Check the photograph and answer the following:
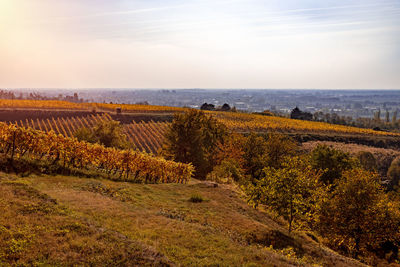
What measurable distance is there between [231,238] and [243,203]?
8.78 metres

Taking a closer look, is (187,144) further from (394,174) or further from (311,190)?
(394,174)

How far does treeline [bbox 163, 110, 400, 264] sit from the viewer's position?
19.2 m

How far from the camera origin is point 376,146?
86750mm

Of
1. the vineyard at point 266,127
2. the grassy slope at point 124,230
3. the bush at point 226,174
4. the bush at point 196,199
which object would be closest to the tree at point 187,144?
the bush at point 226,174

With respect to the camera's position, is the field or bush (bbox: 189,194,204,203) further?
the field

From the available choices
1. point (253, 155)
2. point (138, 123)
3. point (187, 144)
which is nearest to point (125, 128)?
point (138, 123)

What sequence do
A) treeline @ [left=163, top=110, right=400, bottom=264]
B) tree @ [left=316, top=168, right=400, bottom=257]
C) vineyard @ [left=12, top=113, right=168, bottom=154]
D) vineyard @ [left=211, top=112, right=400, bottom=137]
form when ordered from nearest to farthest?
treeline @ [left=163, top=110, right=400, bottom=264] → tree @ [left=316, top=168, right=400, bottom=257] → vineyard @ [left=12, top=113, right=168, bottom=154] → vineyard @ [left=211, top=112, right=400, bottom=137]

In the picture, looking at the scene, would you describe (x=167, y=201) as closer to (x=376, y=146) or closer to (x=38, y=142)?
(x=38, y=142)

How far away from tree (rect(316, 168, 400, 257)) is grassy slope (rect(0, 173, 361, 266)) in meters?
7.76

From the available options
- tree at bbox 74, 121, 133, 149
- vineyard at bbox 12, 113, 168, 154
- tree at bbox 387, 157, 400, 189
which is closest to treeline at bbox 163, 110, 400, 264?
tree at bbox 74, 121, 133, 149

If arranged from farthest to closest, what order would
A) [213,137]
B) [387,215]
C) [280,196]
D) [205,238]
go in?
[213,137], [387,215], [280,196], [205,238]

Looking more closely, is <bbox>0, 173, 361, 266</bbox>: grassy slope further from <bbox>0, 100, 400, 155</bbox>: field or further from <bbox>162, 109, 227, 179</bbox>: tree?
<bbox>0, 100, 400, 155</bbox>: field

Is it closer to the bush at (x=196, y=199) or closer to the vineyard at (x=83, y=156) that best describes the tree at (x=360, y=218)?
the bush at (x=196, y=199)

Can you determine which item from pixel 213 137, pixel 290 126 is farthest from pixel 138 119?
pixel 290 126
